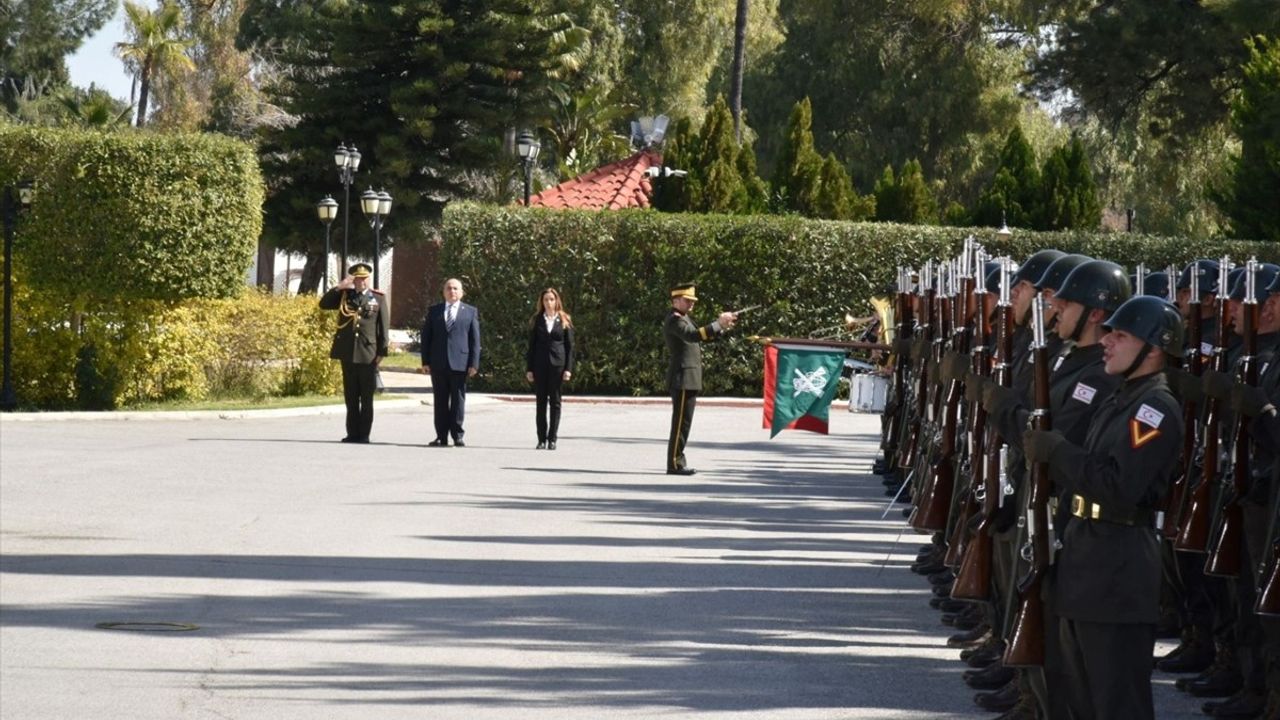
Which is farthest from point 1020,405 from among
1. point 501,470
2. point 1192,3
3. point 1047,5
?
point 1047,5

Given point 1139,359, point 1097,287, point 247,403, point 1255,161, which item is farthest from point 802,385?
point 1255,161

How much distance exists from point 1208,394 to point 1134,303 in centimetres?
265

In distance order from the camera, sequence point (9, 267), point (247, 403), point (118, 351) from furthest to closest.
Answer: point (247, 403) → point (118, 351) → point (9, 267)

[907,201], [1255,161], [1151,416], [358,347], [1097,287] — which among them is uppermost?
[1255,161]

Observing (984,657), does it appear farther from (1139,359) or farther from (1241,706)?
(1139,359)

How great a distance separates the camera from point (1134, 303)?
21.2 ft

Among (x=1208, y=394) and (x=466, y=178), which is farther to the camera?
(x=466, y=178)

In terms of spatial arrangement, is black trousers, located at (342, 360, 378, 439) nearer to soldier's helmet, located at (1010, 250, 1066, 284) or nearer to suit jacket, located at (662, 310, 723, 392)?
suit jacket, located at (662, 310, 723, 392)

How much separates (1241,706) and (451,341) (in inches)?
598

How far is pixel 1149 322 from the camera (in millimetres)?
6465

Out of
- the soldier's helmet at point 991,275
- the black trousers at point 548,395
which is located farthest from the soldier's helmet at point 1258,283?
the black trousers at point 548,395

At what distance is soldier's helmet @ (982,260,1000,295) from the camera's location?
1020 centimetres

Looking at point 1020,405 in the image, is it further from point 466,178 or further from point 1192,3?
point 466,178

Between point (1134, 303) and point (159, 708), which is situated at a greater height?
point (1134, 303)
